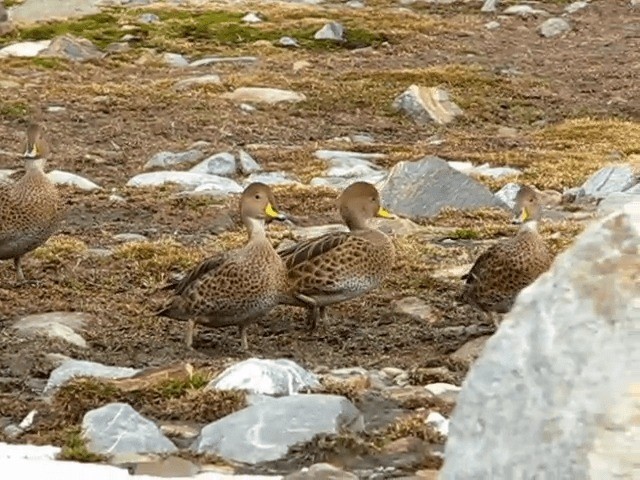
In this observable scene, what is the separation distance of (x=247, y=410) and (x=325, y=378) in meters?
1.14

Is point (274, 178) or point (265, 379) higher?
point (265, 379)

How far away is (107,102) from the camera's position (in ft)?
75.0

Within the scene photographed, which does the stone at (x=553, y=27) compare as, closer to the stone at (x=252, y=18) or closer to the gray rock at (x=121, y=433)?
the stone at (x=252, y=18)

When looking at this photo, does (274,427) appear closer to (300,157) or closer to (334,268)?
(334,268)

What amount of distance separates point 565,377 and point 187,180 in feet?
40.4

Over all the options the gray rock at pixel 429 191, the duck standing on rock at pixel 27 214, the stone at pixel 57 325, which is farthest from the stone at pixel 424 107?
the stone at pixel 57 325

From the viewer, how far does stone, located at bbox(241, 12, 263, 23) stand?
3733 cm

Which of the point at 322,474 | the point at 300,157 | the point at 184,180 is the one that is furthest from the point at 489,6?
the point at 322,474

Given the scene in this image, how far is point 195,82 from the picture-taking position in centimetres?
2536

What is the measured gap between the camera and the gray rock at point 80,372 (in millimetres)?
7972

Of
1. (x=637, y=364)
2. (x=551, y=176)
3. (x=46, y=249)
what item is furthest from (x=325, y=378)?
(x=551, y=176)

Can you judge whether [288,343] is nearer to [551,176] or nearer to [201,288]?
[201,288]

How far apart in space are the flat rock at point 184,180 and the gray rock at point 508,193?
8.65ft

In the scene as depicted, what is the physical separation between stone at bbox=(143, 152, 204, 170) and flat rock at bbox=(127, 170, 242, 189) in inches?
42.3
